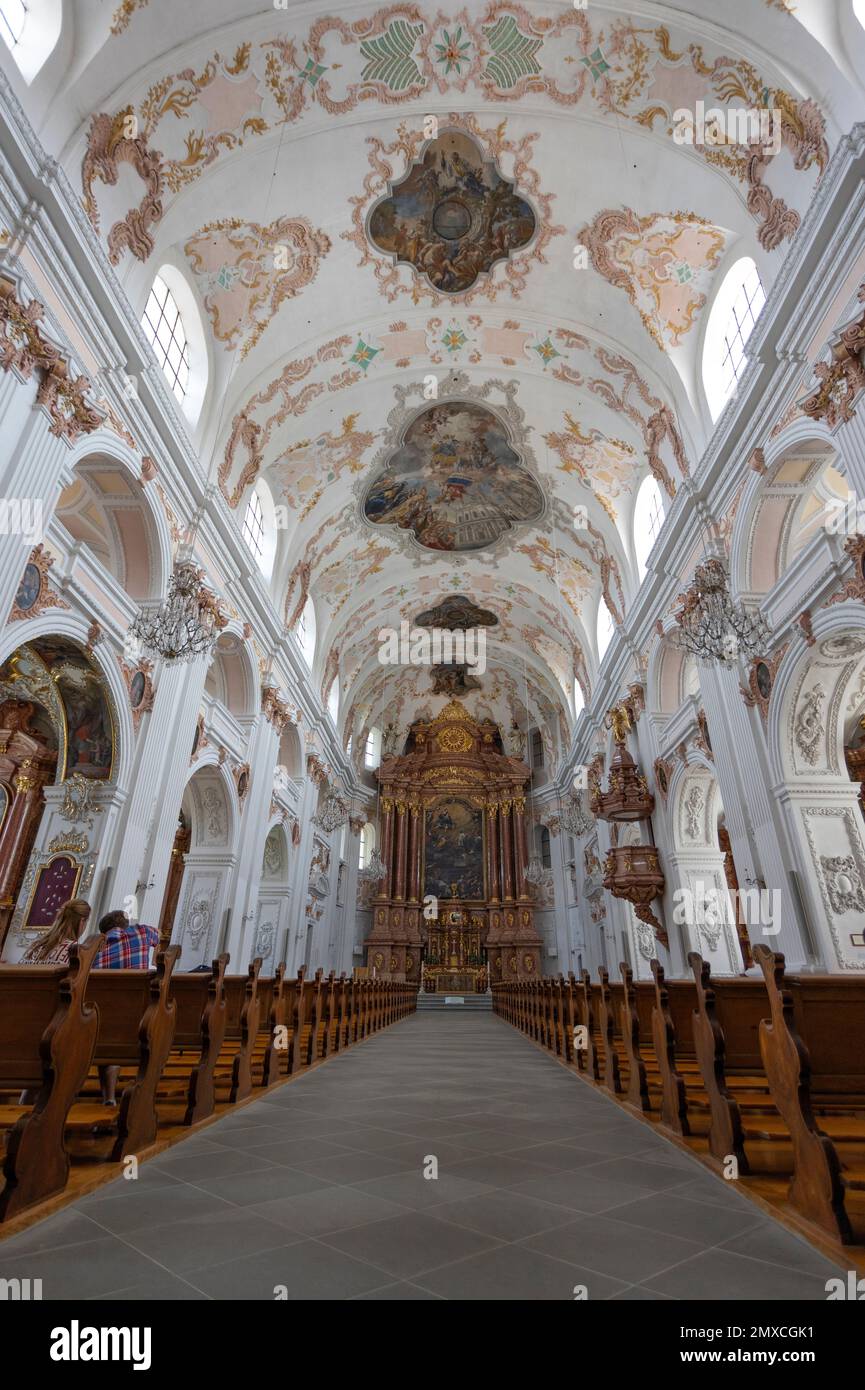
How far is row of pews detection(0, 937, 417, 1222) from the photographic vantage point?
9.35 ft

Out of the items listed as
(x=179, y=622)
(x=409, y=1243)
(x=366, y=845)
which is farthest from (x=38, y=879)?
(x=366, y=845)

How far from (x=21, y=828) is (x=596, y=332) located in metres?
13.8

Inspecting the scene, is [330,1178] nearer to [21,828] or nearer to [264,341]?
[21,828]

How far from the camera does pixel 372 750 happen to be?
93.9ft

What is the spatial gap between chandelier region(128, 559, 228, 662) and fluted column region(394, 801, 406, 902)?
16.6 meters

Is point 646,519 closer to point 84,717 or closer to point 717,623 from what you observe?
point 717,623

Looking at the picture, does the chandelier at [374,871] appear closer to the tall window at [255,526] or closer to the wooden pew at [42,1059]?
the tall window at [255,526]

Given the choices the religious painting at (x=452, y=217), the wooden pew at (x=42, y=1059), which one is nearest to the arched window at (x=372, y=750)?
the religious painting at (x=452, y=217)

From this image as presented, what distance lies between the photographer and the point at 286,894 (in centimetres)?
1709

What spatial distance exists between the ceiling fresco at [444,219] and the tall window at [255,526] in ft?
1.86

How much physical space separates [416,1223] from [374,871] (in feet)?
78.9

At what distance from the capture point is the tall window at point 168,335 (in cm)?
1047

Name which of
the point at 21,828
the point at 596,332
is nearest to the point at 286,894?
the point at 21,828

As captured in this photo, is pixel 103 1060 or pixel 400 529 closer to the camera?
pixel 103 1060
